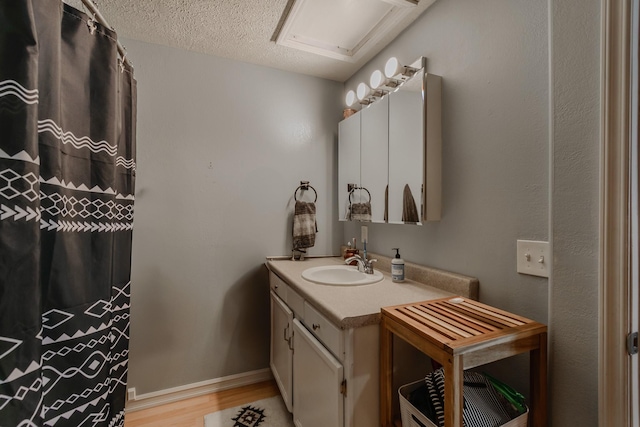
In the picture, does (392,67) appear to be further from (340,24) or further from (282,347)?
(282,347)

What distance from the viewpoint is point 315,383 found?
123 centimetres

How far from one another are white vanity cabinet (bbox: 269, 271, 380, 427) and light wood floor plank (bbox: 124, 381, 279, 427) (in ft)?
1.37

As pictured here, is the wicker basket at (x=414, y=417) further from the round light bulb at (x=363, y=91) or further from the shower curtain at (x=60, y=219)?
the round light bulb at (x=363, y=91)

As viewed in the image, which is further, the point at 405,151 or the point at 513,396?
the point at 405,151

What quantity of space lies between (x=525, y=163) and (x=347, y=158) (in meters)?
1.17

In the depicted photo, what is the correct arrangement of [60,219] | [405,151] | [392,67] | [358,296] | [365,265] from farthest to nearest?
1. [365,265]
2. [392,67]
3. [405,151]
4. [358,296]
5. [60,219]

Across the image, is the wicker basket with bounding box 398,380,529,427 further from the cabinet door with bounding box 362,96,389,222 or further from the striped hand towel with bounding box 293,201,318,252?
the striped hand towel with bounding box 293,201,318,252

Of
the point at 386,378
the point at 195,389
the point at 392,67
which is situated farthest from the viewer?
the point at 195,389

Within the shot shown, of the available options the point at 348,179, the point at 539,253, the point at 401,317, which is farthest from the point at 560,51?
the point at 348,179

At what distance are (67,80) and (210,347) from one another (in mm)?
1730

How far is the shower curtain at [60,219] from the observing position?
23.1 inches

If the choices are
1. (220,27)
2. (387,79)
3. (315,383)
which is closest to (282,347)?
(315,383)

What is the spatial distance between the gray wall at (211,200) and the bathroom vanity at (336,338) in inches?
15.4

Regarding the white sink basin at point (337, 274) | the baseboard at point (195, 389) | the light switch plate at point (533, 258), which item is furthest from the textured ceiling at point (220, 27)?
the baseboard at point (195, 389)
